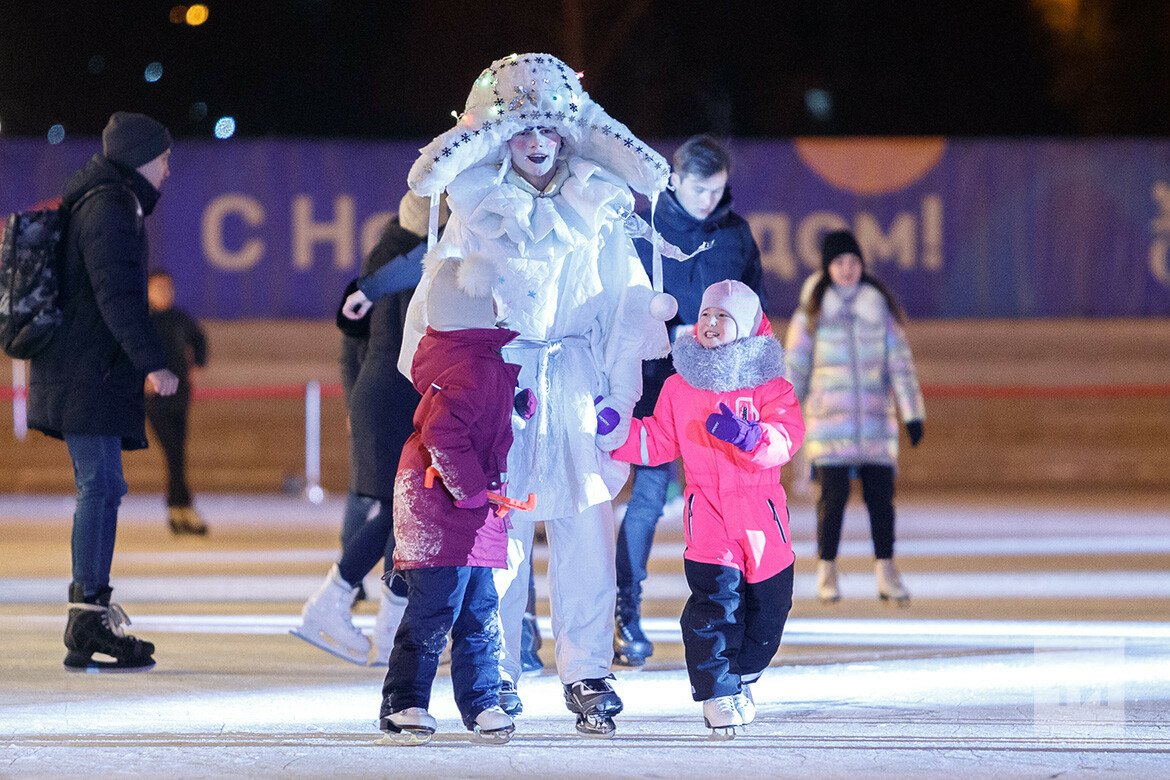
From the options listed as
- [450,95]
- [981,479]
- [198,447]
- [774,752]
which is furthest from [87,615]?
[450,95]

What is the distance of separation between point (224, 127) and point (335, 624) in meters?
18.1

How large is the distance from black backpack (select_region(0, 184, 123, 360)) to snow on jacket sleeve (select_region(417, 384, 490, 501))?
2.05 metres

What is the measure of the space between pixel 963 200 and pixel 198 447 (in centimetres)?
857

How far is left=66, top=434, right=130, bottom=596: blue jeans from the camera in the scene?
5570 millimetres

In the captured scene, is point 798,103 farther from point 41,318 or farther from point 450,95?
point 41,318

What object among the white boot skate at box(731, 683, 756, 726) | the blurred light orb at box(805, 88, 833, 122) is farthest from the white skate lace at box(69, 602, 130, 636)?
the blurred light orb at box(805, 88, 833, 122)

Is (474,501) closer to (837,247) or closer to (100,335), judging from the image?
(100,335)

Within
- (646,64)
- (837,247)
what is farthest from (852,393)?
(646,64)

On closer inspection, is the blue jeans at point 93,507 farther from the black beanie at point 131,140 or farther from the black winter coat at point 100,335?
the black beanie at point 131,140

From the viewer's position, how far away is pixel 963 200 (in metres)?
17.2

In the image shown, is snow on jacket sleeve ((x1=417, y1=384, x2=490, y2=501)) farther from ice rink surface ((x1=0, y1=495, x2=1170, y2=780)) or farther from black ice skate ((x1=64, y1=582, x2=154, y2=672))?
black ice skate ((x1=64, y1=582, x2=154, y2=672))

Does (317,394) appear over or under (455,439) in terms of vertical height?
under

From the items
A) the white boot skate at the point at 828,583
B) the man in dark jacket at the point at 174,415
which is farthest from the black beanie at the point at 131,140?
the man in dark jacket at the point at 174,415

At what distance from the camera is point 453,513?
14.0ft
